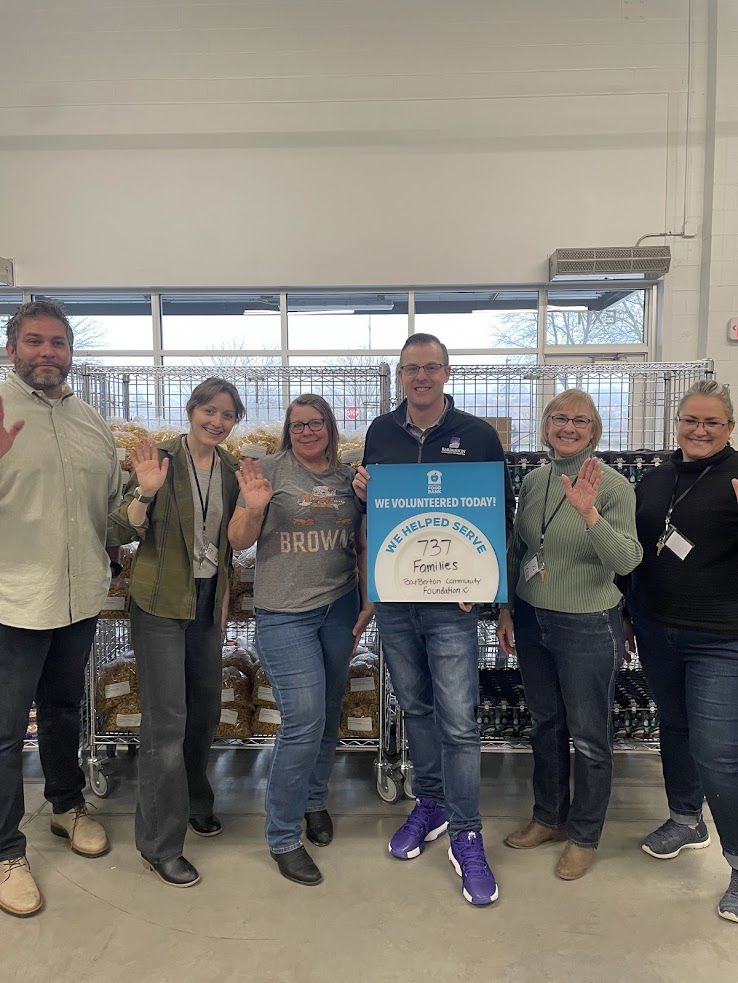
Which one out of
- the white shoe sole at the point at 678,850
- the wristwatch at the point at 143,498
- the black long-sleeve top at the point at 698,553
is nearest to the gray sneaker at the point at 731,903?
the white shoe sole at the point at 678,850

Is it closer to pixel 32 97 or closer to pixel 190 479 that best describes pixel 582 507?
pixel 190 479

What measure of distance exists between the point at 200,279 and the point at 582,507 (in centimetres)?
492

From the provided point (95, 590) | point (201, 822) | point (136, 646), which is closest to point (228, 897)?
point (201, 822)

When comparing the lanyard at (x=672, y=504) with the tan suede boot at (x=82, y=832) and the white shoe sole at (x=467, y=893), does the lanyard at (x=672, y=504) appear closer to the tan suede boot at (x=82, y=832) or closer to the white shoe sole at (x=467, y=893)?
the white shoe sole at (x=467, y=893)

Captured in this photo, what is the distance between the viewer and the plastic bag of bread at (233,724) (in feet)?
9.27

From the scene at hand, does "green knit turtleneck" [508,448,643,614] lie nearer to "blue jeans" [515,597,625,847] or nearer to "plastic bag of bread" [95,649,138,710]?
"blue jeans" [515,597,625,847]

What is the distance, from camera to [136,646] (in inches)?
85.0

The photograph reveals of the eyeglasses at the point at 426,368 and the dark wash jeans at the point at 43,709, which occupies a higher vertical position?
the eyeglasses at the point at 426,368

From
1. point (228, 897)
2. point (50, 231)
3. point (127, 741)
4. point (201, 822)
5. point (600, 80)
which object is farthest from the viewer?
point (50, 231)

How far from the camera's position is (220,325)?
6254 millimetres

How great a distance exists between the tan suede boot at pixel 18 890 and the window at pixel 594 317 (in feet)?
18.8

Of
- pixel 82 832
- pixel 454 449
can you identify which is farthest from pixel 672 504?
pixel 82 832

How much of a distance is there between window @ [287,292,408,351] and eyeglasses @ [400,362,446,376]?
4.10 meters

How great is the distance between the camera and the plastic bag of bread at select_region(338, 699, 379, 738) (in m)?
2.82
